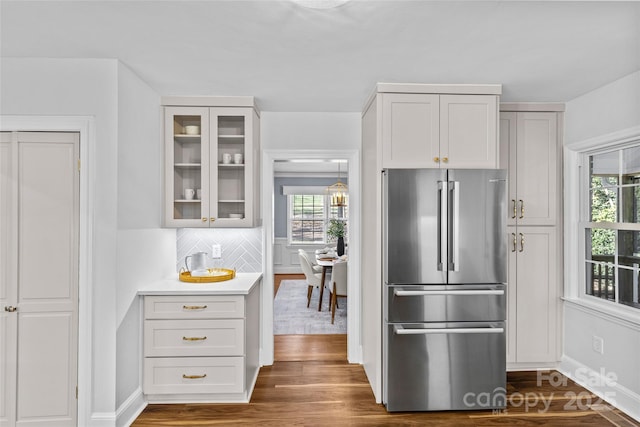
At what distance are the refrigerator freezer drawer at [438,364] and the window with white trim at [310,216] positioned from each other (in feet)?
19.2

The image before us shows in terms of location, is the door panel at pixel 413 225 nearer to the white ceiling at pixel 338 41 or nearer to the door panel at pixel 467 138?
the door panel at pixel 467 138

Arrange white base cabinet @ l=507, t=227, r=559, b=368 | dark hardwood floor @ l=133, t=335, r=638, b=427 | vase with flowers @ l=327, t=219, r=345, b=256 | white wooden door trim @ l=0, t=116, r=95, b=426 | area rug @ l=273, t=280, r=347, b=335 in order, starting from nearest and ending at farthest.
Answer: white wooden door trim @ l=0, t=116, r=95, b=426
dark hardwood floor @ l=133, t=335, r=638, b=427
white base cabinet @ l=507, t=227, r=559, b=368
area rug @ l=273, t=280, r=347, b=335
vase with flowers @ l=327, t=219, r=345, b=256

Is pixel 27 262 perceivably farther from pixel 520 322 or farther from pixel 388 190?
pixel 520 322

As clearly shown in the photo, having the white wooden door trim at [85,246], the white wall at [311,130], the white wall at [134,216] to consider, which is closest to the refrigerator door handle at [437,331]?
the white wall at [311,130]

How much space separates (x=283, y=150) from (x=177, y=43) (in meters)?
1.46

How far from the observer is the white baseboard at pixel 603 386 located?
8.36 ft

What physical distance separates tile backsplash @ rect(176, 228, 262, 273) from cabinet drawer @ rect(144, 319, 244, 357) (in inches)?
31.4

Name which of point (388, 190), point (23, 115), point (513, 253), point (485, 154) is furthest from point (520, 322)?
point (23, 115)

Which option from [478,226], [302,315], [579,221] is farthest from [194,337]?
[579,221]

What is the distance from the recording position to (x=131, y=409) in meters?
2.49

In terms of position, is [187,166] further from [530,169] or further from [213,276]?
[530,169]

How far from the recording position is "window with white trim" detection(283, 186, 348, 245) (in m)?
8.42

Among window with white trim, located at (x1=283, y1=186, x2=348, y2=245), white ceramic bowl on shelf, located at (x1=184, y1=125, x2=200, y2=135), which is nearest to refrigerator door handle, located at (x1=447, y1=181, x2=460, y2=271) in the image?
white ceramic bowl on shelf, located at (x1=184, y1=125, x2=200, y2=135)

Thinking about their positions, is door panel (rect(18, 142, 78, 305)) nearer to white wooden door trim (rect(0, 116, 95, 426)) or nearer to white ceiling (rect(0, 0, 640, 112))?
white wooden door trim (rect(0, 116, 95, 426))
